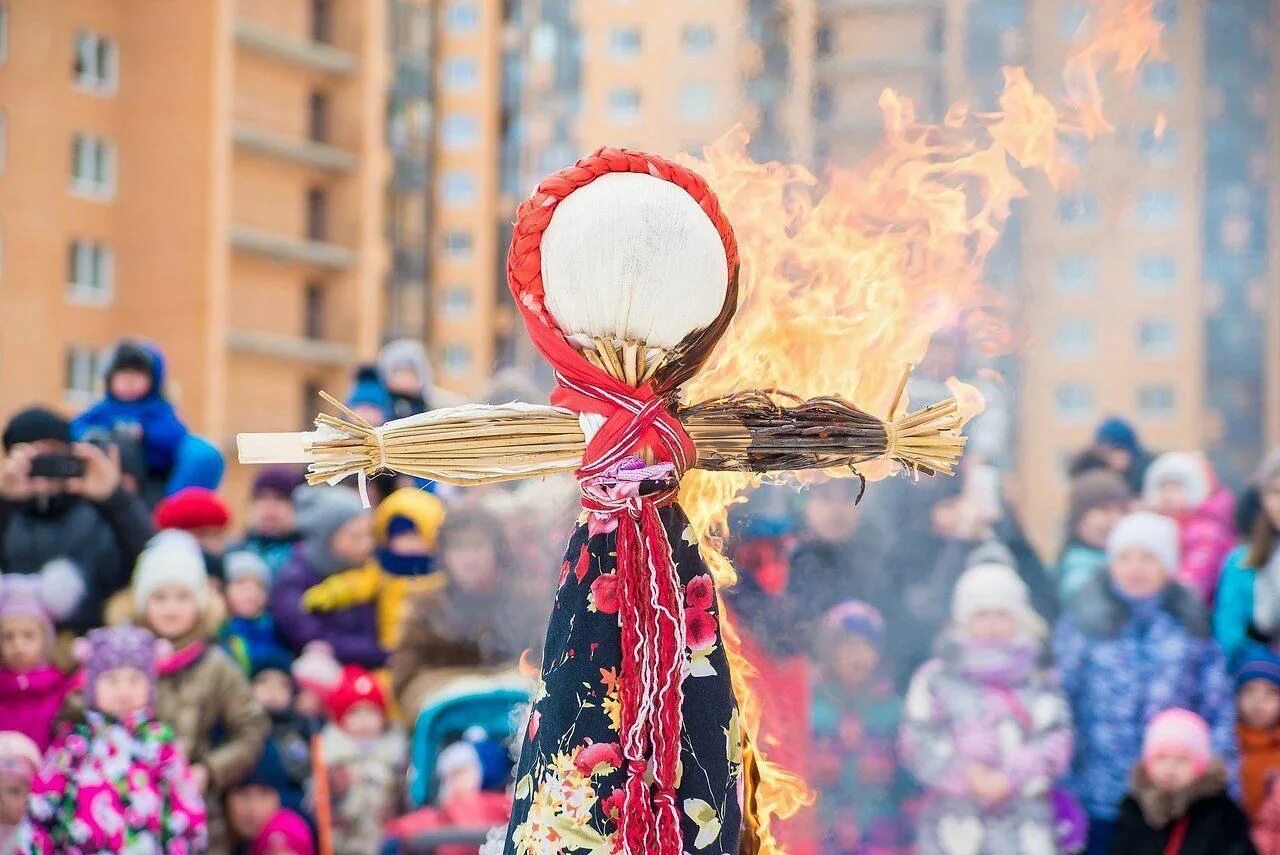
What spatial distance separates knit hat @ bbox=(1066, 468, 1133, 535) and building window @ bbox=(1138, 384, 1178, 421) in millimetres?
14487

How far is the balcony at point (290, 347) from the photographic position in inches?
1129

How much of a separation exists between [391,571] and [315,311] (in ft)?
80.1

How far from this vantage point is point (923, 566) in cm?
714

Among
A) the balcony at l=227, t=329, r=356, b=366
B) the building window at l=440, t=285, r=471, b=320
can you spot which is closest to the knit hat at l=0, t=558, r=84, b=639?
the balcony at l=227, t=329, r=356, b=366

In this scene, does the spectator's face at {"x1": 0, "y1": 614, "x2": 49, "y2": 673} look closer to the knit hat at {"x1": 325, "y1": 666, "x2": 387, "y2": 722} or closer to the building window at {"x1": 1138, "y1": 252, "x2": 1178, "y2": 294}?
the knit hat at {"x1": 325, "y1": 666, "x2": 387, "y2": 722}

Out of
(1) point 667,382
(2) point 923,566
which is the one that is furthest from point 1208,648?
(1) point 667,382

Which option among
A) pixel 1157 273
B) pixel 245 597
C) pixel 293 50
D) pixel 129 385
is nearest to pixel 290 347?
pixel 293 50

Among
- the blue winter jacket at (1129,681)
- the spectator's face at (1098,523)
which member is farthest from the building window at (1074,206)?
the blue winter jacket at (1129,681)

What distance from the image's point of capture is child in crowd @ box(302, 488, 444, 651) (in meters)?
7.55

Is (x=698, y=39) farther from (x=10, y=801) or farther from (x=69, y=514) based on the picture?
(x=10, y=801)

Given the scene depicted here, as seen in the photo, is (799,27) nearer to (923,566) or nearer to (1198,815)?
(923,566)

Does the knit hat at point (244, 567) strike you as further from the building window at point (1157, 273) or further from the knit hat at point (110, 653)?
the building window at point (1157, 273)

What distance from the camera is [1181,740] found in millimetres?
6184

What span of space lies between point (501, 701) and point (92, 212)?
21678 millimetres
